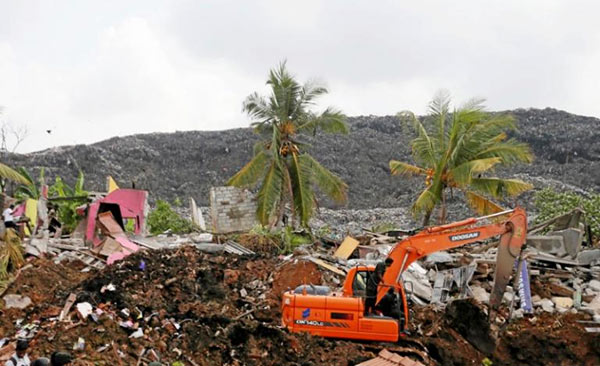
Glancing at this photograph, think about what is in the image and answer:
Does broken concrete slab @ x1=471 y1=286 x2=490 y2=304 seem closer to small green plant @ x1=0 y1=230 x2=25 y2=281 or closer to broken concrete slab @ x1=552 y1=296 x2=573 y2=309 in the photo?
broken concrete slab @ x1=552 y1=296 x2=573 y2=309

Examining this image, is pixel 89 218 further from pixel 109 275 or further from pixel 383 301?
pixel 383 301

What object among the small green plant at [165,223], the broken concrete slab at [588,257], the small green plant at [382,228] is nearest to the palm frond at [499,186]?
the broken concrete slab at [588,257]

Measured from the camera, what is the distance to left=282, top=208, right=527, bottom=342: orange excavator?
9.21m

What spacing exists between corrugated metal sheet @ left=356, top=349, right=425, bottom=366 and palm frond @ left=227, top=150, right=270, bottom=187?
10832 mm

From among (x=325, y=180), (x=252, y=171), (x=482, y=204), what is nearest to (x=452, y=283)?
(x=482, y=204)

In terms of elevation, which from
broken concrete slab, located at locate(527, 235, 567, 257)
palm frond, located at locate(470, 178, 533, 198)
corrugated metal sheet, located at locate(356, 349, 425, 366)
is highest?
palm frond, located at locate(470, 178, 533, 198)

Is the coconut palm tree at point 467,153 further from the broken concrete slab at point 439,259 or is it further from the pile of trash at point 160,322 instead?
the pile of trash at point 160,322

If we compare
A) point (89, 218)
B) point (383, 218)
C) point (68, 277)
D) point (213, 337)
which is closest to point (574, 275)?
point (213, 337)

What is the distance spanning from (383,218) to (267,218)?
11618 millimetres

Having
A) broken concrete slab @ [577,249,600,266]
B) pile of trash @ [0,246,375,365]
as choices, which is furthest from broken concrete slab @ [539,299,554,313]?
pile of trash @ [0,246,375,365]

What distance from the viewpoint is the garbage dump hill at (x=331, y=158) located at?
37.7 m

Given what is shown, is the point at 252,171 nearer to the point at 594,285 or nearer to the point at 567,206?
the point at 567,206

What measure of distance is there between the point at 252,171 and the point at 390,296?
1021 cm

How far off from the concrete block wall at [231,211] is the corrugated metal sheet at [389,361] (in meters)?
15.2
